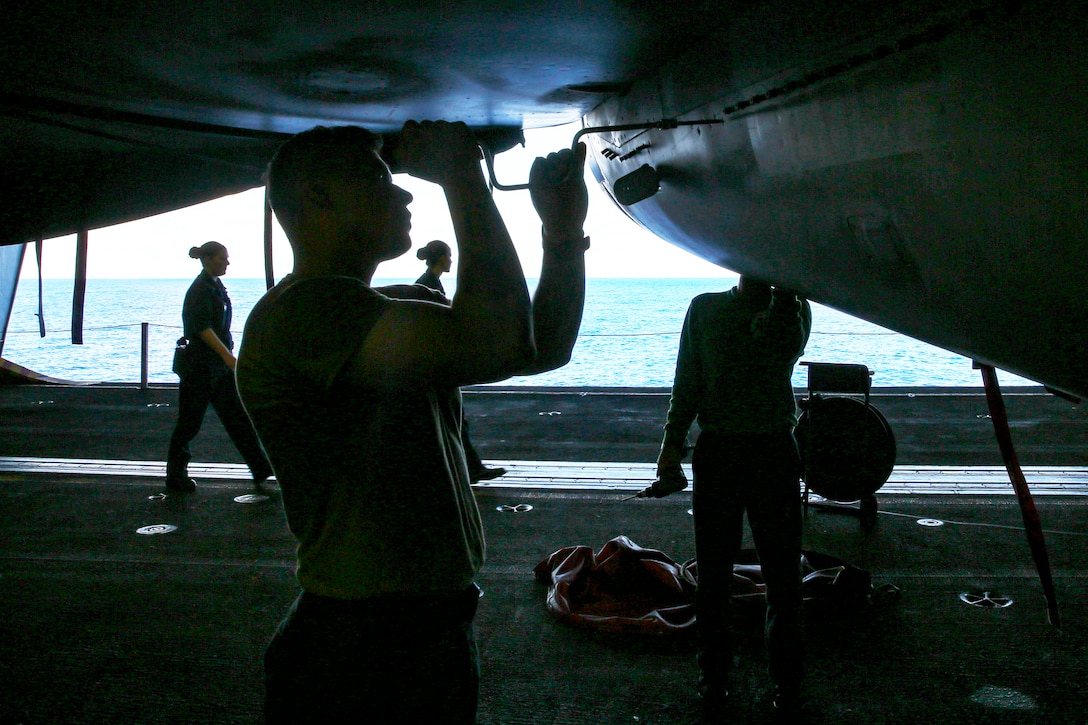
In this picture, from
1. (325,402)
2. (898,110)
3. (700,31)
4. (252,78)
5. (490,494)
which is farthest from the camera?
(490,494)

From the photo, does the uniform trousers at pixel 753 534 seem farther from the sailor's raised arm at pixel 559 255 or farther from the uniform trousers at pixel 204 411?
the uniform trousers at pixel 204 411

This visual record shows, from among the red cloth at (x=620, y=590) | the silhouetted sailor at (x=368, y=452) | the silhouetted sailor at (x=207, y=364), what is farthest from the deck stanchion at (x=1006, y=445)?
the silhouetted sailor at (x=207, y=364)

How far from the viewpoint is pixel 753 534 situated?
288 cm

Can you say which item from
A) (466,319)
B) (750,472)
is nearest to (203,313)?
(750,472)

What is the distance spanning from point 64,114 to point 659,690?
284 centimetres

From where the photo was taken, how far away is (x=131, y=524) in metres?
5.31

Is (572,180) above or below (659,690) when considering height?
above

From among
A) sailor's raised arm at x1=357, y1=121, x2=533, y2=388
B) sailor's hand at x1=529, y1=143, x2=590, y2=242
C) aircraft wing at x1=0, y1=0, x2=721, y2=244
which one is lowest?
sailor's raised arm at x1=357, y1=121, x2=533, y2=388

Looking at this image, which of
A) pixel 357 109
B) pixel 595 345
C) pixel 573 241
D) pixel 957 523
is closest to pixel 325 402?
pixel 573 241

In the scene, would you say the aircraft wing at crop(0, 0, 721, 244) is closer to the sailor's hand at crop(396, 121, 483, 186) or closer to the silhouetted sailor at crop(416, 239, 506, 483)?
the sailor's hand at crop(396, 121, 483, 186)

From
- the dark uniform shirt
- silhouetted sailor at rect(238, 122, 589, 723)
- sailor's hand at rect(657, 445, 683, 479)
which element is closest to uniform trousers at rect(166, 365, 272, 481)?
the dark uniform shirt

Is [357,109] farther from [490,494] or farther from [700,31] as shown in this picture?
[490,494]

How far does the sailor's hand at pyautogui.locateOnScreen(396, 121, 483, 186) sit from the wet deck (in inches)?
88.6

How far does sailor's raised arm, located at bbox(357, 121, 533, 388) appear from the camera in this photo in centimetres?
121
